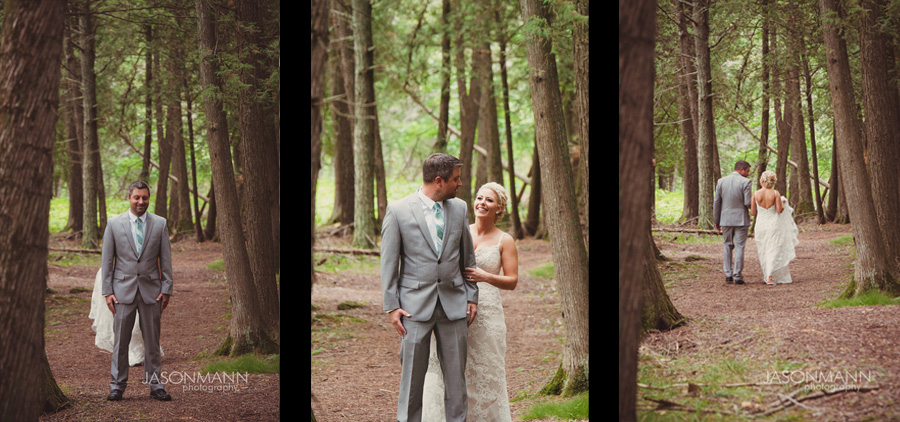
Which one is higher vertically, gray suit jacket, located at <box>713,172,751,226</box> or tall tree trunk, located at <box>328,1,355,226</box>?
tall tree trunk, located at <box>328,1,355,226</box>

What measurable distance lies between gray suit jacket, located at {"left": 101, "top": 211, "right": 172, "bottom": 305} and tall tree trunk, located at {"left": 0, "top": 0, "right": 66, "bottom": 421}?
0.81 metres

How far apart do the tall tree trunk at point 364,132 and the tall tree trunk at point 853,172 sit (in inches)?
456

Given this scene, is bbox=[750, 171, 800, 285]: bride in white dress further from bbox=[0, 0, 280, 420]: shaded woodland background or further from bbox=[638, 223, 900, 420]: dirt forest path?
bbox=[0, 0, 280, 420]: shaded woodland background

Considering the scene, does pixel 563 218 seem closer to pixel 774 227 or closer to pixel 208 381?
pixel 774 227

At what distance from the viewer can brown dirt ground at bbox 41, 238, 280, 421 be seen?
5238 millimetres

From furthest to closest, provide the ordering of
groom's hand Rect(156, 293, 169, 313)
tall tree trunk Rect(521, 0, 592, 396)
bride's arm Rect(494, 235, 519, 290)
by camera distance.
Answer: tall tree trunk Rect(521, 0, 592, 396) < groom's hand Rect(156, 293, 169, 313) < bride's arm Rect(494, 235, 519, 290)

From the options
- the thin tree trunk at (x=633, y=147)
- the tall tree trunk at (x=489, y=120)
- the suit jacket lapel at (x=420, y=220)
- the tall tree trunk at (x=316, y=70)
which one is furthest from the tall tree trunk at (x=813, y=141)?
the tall tree trunk at (x=489, y=120)

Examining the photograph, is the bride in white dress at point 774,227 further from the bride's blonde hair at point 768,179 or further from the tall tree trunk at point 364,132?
the tall tree trunk at point 364,132

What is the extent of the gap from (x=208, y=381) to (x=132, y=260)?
1.08 metres

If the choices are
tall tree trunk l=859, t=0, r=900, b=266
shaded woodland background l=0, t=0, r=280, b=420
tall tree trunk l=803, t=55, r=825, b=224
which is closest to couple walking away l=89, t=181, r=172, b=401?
shaded woodland background l=0, t=0, r=280, b=420

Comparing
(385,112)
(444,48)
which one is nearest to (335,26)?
(444,48)

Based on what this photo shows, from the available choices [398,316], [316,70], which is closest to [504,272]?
[398,316]

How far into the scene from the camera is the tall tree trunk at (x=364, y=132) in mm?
16312

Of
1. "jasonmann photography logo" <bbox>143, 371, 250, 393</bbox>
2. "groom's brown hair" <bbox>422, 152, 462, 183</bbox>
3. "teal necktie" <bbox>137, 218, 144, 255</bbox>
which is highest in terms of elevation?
"groom's brown hair" <bbox>422, 152, 462, 183</bbox>
